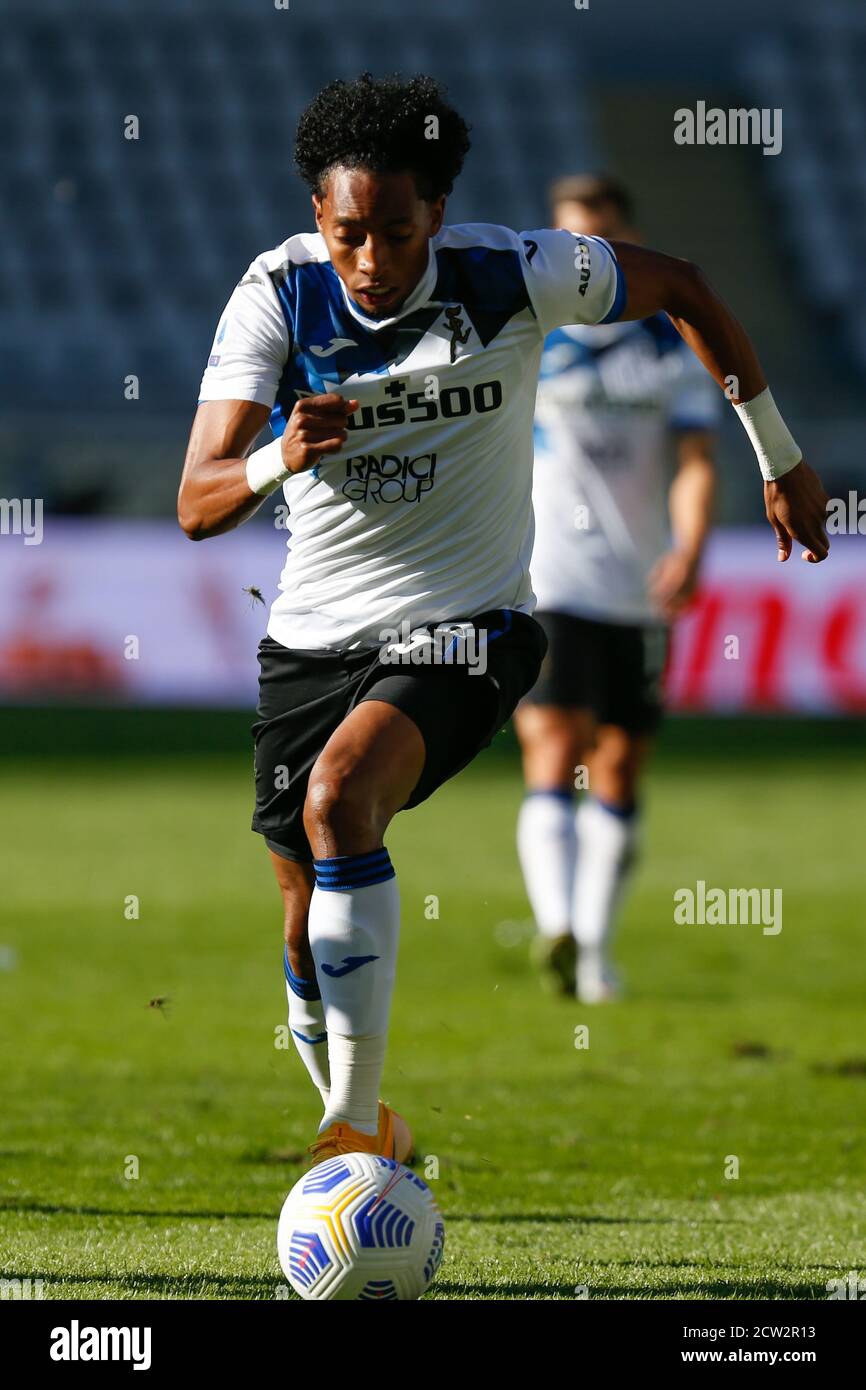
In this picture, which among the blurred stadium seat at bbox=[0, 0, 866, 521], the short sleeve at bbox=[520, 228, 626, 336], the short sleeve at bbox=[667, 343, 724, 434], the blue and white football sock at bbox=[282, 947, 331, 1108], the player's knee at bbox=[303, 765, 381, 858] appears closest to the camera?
the player's knee at bbox=[303, 765, 381, 858]

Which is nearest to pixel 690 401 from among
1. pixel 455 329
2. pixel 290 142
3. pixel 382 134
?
pixel 455 329

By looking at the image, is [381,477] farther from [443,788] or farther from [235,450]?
[443,788]

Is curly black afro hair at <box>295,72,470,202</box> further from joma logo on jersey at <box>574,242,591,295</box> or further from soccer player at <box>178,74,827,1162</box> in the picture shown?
joma logo on jersey at <box>574,242,591,295</box>

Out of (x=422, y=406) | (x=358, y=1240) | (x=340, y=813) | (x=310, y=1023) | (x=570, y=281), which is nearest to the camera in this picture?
(x=358, y=1240)

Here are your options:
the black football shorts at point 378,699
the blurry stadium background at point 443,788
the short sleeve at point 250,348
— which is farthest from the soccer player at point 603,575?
the short sleeve at point 250,348

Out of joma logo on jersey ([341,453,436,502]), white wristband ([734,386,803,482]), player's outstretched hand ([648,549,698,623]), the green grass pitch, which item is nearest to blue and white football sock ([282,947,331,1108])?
the green grass pitch

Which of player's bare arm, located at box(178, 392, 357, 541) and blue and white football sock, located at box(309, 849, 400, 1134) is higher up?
player's bare arm, located at box(178, 392, 357, 541)

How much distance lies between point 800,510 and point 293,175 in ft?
65.0

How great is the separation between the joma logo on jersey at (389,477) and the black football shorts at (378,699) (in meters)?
0.28

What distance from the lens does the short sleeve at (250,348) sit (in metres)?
3.79

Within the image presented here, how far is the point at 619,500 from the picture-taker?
7574 mm

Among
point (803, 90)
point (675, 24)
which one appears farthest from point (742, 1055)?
point (803, 90)

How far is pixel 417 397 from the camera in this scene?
393 centimetres

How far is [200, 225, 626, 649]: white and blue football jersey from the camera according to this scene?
3.90 meters
